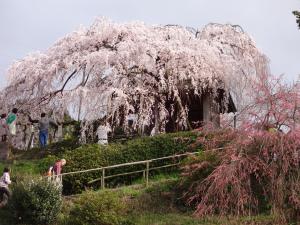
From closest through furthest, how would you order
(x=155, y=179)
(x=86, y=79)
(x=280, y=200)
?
(x=280, y=200) → (x=155, y=179) → (x=86, y=79)

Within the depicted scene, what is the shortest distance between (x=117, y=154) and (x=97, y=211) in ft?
17.2

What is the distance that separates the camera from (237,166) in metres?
Answer: 15.7

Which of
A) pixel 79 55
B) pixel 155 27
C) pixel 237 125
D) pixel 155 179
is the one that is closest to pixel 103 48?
Answer: pixel 79 55

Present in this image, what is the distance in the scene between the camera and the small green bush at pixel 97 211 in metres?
15.7

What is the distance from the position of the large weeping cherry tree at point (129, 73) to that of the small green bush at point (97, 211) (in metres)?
7.04

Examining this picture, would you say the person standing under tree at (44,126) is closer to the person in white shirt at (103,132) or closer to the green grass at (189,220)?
the person in white shirt at (103,132)

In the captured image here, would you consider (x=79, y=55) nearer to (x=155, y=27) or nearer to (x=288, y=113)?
(x=155, y=27)

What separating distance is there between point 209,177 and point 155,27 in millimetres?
11773

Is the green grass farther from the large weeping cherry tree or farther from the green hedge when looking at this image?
the large weeping cherry tree

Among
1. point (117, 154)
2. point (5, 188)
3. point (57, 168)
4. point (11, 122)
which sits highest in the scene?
point (11, 122)

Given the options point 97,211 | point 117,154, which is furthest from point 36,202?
point 117,154

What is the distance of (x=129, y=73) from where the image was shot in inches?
953

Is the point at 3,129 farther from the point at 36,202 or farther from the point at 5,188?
the point at 36,202

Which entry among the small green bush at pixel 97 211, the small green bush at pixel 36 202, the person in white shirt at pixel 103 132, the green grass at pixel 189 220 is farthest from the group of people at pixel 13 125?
the green grass at pixel 189 220
